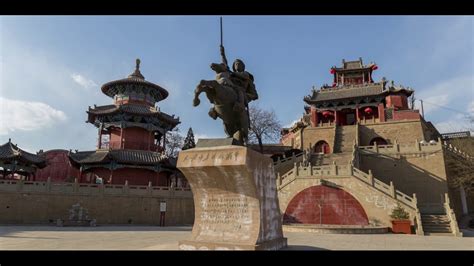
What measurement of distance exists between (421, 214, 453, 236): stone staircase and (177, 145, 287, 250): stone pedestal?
13352 mm

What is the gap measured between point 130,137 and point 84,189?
804cm

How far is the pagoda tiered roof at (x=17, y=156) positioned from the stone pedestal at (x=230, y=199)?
2398 centimetres

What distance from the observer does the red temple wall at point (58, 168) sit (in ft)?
98.9

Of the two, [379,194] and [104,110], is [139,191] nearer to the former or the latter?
[104,110]

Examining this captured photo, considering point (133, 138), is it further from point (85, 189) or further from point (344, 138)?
point (344, 138)

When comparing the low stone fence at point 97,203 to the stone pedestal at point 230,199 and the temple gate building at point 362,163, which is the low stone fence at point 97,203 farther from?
the stone pedestal at point 230,199

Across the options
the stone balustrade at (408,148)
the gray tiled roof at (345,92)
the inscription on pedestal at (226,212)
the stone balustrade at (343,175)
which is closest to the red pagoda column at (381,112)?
the gray tiled roof at (345,92)

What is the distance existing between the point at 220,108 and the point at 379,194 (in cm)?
1517

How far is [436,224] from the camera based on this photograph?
56.7ft

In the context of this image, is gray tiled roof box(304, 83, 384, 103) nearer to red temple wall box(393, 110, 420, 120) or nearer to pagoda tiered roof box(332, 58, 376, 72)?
red temple wall box(393, 110, 420, 120)

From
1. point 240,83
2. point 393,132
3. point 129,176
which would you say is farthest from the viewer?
point 393,132

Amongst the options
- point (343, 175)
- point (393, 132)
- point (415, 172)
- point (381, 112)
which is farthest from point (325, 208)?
point (381, 112)
